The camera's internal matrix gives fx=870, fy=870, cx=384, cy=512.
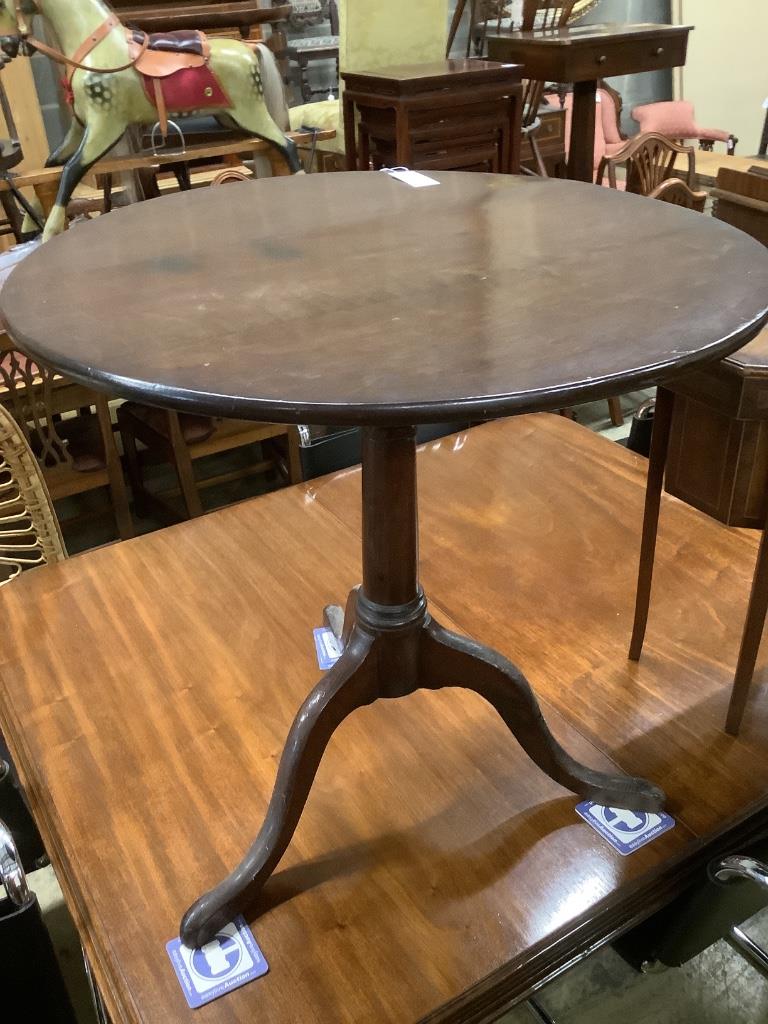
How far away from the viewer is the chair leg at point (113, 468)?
2.15m

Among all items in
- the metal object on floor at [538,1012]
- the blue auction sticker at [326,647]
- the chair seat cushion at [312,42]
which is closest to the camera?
the metal object on floor at [538,1012]

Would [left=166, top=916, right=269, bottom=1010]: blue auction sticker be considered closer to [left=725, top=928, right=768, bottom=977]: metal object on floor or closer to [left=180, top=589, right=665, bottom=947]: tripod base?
[left=180, top=589, right=665, bottom=947]: tripod base

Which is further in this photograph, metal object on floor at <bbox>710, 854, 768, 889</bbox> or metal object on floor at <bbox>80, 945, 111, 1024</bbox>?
metal object on floor at <bbox>80, 945, 111, 1024</bbox>

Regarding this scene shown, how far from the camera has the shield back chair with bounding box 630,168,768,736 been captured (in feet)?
3.72

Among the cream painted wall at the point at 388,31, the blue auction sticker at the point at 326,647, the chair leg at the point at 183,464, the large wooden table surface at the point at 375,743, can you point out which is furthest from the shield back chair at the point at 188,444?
the blue auction sticker at the point at 326,647

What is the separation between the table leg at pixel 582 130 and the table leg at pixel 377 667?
2210 mm

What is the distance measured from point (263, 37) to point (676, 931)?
3891 mm

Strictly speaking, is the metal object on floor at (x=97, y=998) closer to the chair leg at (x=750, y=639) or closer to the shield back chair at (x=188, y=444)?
the chair leg at (x=750, y=639)

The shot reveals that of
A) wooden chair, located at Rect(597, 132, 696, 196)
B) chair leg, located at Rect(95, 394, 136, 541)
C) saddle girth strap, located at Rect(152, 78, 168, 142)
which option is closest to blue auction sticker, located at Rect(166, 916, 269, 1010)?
chair leg, located at Rect(95, 394, 136, 541)

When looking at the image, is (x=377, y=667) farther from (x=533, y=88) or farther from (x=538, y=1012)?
(x=533, y=88)

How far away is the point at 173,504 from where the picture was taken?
101 inches

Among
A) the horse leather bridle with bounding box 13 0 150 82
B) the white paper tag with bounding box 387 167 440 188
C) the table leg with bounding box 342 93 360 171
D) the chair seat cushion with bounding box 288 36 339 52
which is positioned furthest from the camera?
the chair seat cushion with bounding box 288 36 339 52

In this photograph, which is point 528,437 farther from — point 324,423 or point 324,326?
point 324,423

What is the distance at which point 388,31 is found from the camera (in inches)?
108
